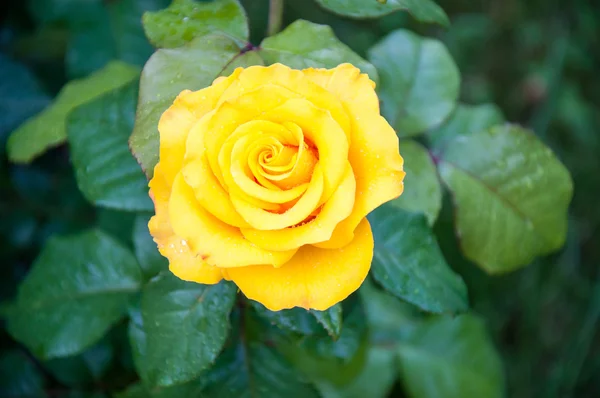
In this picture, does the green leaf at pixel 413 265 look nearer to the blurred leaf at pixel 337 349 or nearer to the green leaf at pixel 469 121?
the blurred leaf at pixel 337 349

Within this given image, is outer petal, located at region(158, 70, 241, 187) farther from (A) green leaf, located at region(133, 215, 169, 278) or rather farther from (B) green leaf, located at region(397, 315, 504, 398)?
(B) green leaf, located at region(397, 315, 504, 398)

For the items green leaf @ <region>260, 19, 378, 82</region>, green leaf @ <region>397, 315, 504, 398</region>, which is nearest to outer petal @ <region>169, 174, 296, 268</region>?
green leaf @ <region>260, 19, 378, 82</region>

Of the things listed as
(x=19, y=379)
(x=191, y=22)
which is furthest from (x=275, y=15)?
(x=19, y=379)

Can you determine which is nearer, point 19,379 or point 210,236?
point 210,236

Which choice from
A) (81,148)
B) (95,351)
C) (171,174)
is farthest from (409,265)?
(95,351)

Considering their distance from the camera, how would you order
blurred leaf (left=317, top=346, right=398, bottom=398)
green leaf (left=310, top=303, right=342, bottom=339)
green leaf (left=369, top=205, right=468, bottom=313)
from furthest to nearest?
blurred leaf (left=317, top=346, right=398, bottom=398), green leaf (left=369, top=205, right=468, bottom=313), green leaf (left=310, top=303, right=342, bottom=339)

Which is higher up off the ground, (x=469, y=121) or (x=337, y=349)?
(x=469, y=121)

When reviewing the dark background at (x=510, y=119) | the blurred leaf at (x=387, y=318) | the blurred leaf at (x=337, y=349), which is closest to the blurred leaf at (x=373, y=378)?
the blurred leaf at (x=387, y=318)

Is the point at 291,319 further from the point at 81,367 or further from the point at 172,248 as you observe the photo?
the point at 81,367
